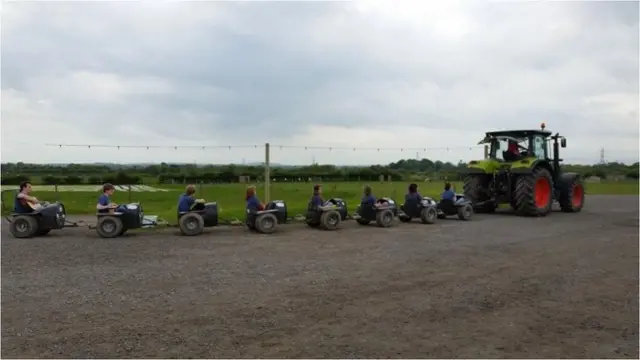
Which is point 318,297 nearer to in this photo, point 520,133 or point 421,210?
point 421,210

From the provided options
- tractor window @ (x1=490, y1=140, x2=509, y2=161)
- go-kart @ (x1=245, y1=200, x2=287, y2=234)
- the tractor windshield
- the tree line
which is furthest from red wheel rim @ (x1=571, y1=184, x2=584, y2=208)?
go-kart @ (x1=245, y1=200, x2=287, y2=234)

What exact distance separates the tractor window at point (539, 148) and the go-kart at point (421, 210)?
4.94 m

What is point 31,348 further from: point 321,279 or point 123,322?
point 321,279

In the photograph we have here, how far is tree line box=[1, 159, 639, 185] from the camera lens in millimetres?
16391

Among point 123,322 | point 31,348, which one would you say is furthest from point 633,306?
point 31,348

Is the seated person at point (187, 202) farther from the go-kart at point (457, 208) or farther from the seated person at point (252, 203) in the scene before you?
the go-kart at point (457, 208)

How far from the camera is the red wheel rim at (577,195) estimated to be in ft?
60.2

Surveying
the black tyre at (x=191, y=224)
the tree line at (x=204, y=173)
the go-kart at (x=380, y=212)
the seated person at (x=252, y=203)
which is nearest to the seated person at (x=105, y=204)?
the black tyre at (x=191, y=224)

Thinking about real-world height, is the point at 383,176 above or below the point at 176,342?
above

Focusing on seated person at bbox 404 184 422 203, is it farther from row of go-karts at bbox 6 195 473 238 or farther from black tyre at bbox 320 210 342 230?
black tyre at bbox 320 210 342 230

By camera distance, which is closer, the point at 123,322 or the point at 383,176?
the point at 123,322

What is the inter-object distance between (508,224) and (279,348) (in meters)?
10.8

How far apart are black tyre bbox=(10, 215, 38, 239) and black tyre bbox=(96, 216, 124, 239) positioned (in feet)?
4.20

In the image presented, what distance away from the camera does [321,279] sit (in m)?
7.40
